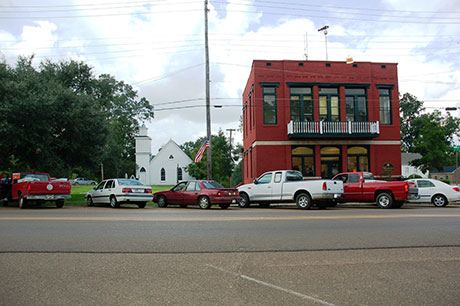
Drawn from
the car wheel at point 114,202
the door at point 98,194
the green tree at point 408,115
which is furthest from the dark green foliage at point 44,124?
the green tree at point 408,115

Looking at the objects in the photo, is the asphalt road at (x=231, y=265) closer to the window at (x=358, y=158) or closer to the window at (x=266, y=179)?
the window at (x=266, y=179)

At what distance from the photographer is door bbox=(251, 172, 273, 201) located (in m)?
19.9

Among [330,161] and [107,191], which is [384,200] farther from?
[107,191]

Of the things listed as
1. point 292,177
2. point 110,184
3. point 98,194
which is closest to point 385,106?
point 292,177

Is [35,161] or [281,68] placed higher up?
[281,68]

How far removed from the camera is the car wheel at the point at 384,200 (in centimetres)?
1925

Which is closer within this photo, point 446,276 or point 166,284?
point 166,284

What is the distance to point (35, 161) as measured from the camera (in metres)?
25.0

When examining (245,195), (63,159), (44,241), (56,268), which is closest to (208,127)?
(245,195)

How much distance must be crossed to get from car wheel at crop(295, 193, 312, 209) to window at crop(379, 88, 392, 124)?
15070 millimetres

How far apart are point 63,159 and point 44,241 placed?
19547 mm

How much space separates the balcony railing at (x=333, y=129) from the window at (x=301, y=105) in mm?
1099

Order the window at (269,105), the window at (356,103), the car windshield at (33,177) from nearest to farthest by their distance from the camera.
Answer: the car windshield at (33,177) → the window at (269,105) → the window at (356,103)

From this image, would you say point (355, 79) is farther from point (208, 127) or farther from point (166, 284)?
point (166, 284)
